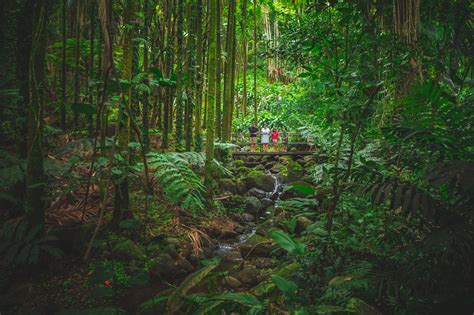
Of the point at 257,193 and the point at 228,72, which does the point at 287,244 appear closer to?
the point at 257,193

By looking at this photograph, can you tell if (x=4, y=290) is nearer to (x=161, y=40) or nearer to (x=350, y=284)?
(x=350, y=284)

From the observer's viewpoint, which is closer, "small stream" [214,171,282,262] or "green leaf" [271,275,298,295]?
"green leaf" [271,275,298,295]

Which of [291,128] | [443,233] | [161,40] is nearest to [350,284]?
[443,233]

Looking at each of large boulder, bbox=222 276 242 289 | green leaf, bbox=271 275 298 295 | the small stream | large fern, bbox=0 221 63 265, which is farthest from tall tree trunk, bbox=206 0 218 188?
green leaf, bbox=271 275 298 295

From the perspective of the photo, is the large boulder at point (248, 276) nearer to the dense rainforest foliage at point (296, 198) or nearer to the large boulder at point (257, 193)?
the dense rainforest foliage at point (296, 198)

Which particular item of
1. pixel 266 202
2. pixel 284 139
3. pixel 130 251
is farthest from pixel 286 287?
pixel 284 139

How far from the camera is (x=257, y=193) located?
927 centimetres

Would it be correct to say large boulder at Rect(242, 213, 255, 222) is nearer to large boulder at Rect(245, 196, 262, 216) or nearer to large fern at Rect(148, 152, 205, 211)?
large boulder at Rect(245, 196, 262, 216)

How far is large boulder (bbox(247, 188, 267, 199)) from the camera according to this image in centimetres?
921

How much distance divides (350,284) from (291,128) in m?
14.1

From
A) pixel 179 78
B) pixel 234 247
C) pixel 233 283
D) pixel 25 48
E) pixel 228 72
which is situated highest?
pixel 228 72

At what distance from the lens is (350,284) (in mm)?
2137

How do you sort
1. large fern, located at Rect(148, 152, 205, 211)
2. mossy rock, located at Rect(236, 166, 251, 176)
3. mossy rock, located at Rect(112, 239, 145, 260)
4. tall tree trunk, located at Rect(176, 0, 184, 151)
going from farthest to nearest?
mossy rock, located at Rect(236, 166, 251, 176) < tall tree trunk, located at Rect(176, 0, 184, 151) < mossy rock, located at Rect(112, 239, 145, 260) < large fern, located at Rect(148, 152, 205, 211)

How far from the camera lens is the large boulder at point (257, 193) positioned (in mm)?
9214
